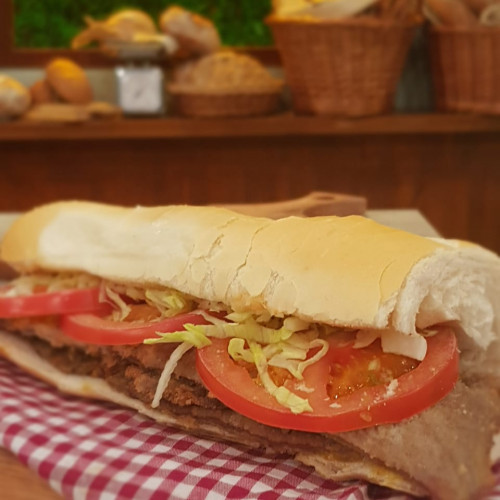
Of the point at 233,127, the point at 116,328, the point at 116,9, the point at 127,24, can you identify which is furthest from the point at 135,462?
the point at 116,9

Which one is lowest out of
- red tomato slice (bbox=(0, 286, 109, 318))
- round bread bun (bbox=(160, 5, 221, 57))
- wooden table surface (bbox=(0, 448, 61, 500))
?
wooden table surface (bbox=(0, 448, 61, 500))

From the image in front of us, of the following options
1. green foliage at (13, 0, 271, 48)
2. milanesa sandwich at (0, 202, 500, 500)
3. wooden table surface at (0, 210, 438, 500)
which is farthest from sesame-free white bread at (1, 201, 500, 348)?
green foliage at (13, 0, 271, 48)

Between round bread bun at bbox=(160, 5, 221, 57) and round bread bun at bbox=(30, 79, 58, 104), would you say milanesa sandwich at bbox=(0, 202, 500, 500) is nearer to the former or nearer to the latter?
round bread bun at bbox=(160, 5, 221, 57)

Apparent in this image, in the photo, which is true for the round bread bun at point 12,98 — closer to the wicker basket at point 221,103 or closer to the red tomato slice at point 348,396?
the wicker basket at point 221,103

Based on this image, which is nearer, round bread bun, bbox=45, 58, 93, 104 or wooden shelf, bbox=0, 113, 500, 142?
wooden shelf, bbox=0, 113, 500, 142

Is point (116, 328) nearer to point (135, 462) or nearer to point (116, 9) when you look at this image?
point (135, 462)

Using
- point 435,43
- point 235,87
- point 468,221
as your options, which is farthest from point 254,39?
point 468,221

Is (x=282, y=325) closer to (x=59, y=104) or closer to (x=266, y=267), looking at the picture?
(x=266, y=267)
